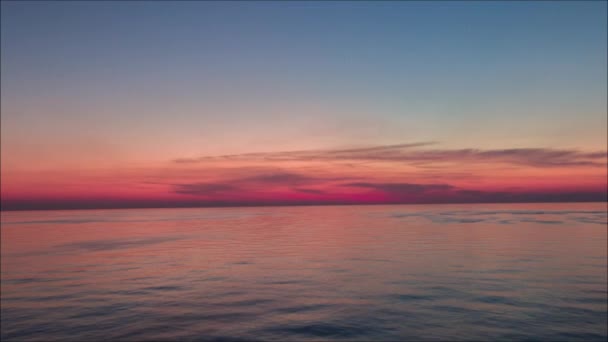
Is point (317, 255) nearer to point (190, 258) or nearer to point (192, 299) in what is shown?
point (190, 258)

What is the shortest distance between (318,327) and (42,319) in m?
13.1

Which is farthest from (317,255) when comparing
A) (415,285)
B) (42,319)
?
(42,319)

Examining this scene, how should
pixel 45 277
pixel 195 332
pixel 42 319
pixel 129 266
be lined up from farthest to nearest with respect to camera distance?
pixel 129 266 < pixel 45 277 < pixel 42 319 < pixel 195 332

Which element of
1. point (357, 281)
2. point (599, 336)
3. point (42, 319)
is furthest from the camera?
point (357, 281)

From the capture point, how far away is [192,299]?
23078 mm

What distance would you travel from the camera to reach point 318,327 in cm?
1795

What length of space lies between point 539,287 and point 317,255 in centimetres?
2019

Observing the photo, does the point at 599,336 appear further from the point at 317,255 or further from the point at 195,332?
the point at 317,255

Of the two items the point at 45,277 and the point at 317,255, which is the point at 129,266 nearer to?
the point at 45,277

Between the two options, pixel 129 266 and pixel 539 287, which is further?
pixel 129 266

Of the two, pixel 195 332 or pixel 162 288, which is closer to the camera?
pixel 195 332

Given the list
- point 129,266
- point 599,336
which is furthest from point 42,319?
point 599,336

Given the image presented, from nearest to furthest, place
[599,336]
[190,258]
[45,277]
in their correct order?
[599,336] → [45,277] → [190,258]

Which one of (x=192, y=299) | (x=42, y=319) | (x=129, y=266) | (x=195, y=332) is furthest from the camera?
(x=129, y=266)
